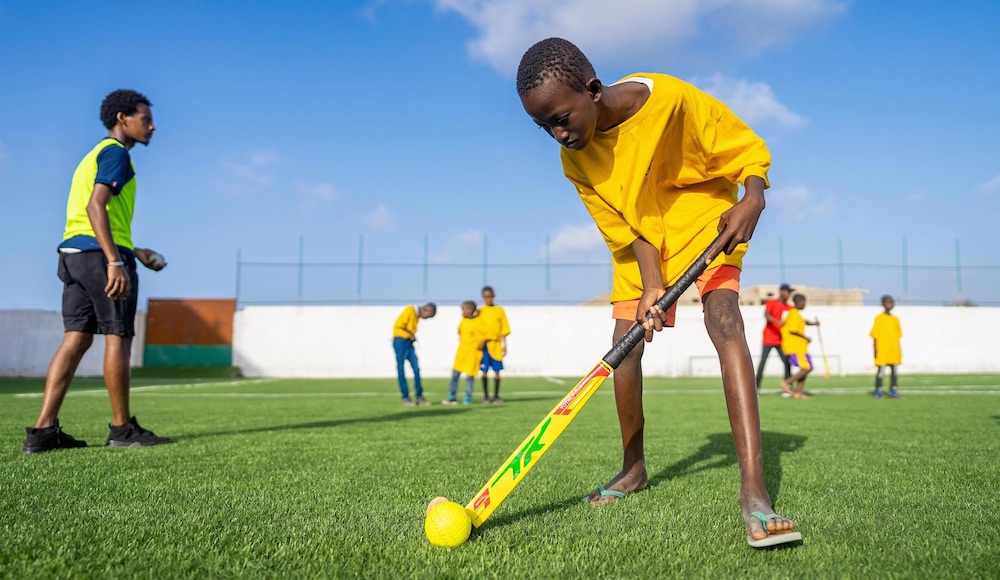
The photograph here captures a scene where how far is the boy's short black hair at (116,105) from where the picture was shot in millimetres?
5051

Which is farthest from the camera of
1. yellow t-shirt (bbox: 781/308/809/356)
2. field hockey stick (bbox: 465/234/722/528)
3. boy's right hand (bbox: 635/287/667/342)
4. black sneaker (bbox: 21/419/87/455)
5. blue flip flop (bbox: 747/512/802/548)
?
yellow t-shirt (bbox: 781/308/809/356)

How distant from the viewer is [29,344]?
991 inches

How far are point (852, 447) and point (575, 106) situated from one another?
376 centimetres

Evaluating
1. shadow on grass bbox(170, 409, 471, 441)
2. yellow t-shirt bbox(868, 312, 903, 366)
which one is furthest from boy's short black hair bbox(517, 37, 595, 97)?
yellow t-shirt bbox(868, 312, 903, 366)

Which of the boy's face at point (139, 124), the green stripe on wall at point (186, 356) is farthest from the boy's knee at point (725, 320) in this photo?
the green stripe on wall at point (186, 356)

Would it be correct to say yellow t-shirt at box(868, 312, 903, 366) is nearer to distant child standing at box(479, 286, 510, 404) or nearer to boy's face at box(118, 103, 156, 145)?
distant child standing at box(479, 286, 510, 404)

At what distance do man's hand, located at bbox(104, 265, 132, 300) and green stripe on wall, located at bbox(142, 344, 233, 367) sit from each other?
2346cm

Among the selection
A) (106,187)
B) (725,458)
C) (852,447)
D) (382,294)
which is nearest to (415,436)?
(725,458)

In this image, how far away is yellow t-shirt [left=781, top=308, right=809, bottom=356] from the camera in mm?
13211

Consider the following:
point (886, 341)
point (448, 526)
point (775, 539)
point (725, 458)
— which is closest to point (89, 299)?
point (448, 526)

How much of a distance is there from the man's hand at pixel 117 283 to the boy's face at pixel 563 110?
127 inches

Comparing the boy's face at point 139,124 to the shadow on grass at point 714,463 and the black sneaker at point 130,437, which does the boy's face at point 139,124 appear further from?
the shadow on grass at point 714,463

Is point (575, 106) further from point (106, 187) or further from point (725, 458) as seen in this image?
point (106, 187)

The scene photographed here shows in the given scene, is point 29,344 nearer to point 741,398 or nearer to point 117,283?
point 117,283
